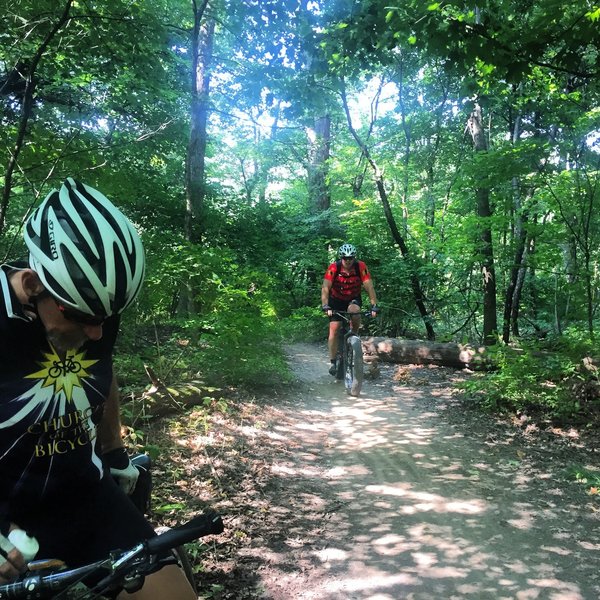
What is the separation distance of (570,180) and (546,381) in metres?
3.87

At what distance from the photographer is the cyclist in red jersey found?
760 cm

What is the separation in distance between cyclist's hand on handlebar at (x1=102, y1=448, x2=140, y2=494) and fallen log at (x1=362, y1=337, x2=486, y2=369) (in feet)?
25.0

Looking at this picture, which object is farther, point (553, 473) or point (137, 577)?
point (553, 473)

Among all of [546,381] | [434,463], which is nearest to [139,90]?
[434,463]

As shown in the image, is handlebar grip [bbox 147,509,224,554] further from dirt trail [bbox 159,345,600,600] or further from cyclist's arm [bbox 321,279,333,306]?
cyclist's arm [bbox 321,279,333,306]

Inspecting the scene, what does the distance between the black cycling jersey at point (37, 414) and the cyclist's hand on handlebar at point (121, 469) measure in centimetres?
24

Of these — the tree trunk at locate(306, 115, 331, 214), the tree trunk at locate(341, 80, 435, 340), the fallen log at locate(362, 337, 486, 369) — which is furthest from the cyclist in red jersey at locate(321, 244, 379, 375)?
the tree trunk at locate(306, 115, 331, 214)

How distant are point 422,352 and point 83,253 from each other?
30.4ft

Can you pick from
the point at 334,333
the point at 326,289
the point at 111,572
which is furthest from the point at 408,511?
the point at 326,289

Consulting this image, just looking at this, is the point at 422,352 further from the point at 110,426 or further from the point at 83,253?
the point at 83,253

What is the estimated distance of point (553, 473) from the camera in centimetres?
466

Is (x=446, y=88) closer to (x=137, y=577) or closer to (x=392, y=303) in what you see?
(x=392, y=303)

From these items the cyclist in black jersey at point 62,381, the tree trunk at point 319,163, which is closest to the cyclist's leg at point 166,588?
the cyclist in black jersey at point 62,381

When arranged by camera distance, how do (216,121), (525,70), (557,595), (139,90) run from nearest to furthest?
1. (557,595)
2. (525,70)
3. (139,90)
4. (216,121)
